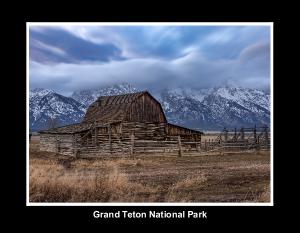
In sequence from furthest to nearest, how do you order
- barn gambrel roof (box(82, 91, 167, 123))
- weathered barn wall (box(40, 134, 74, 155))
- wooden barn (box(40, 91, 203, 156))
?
barn gambrel roof (box(82, 91, 167, 123)) < wooden barn (box(40, 91, 203, 156)) < weathered barn wall (box(40, 134, 74, 155))

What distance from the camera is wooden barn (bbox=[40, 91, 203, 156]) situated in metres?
31.6

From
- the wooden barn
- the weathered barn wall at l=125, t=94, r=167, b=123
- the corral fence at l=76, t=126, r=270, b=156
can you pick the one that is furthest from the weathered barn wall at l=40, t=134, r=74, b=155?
the weathered barn wall at l=125, t=94, r=167, b=123

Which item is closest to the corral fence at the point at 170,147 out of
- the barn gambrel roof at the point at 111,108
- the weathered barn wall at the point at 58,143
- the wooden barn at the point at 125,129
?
the wooden barn at the point at 125,129

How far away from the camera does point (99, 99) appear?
4344cm

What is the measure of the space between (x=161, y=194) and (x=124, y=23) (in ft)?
16.8

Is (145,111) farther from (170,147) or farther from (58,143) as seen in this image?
(58,143)

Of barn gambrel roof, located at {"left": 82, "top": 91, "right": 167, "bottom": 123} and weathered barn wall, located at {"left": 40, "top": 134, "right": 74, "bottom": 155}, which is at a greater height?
barn gambrel roof, located at {"left": 82, "top": 91, "right": 167, "bottom": 123}

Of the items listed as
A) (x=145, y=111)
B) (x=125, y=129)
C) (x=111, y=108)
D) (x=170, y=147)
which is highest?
(x=111, y=108)

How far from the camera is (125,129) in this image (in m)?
33.6

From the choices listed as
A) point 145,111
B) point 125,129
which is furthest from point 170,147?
point 145,111

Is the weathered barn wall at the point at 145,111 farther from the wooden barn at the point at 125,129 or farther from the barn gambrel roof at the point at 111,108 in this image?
the barn gambrel roof at the point at 111,108

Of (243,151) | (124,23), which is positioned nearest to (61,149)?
(243,151)

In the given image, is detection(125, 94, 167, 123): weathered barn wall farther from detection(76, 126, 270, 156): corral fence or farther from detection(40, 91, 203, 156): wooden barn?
detection(76, 126, 270, 156): corral fence

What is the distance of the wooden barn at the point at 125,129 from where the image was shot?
3159cm
